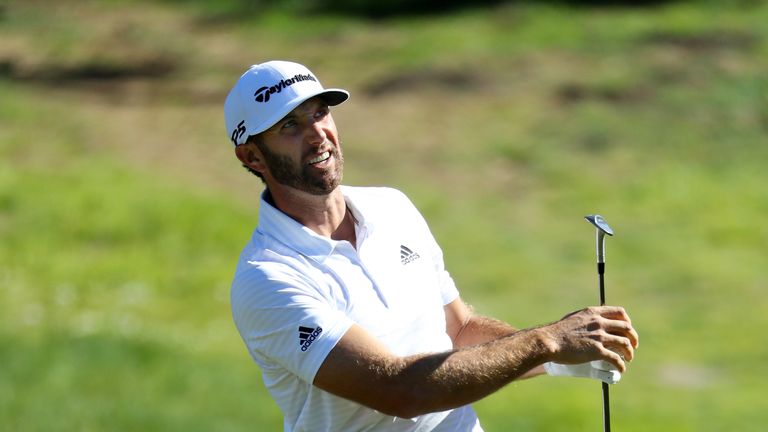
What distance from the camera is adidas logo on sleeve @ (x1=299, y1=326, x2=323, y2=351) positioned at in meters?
3.86

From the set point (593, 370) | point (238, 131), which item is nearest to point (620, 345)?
point (593, 370)

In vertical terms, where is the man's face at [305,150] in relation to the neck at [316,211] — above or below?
above

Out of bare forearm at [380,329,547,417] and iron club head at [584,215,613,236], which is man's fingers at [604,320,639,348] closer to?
bare forearm at [380,329,547,417]

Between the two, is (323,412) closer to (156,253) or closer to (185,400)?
(185,400)

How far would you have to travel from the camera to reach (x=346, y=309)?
13.2ft

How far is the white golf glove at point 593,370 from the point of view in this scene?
4.03 meters

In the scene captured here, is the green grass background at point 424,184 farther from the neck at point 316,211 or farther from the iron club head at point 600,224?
the iron club head at point 600,224

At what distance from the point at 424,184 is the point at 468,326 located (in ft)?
47.3

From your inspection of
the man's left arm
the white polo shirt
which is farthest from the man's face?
the man's left arm

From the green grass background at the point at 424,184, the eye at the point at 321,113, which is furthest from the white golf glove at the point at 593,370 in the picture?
the green grass background at the point at 424,184

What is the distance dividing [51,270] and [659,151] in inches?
322

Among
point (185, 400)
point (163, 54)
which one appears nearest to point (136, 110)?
point (163, 54)

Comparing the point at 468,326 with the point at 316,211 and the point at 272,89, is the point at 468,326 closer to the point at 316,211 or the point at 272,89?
the point at 316,211

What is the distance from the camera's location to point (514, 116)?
21.2 m
